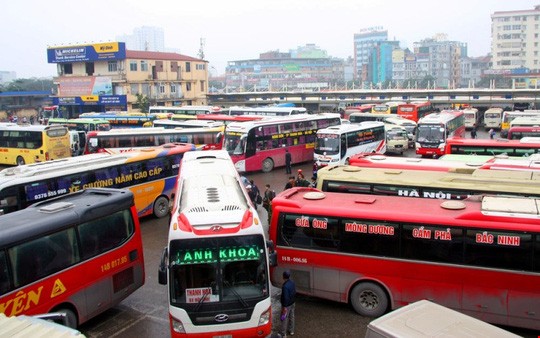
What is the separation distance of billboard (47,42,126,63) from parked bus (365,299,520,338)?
2319 inches

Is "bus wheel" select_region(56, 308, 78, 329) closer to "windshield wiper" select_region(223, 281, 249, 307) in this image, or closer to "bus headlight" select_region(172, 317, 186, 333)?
"bus headlight" select_region(172, 317, 186, 333)

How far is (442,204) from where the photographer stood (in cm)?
954

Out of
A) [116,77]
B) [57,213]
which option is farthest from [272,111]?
[57,213]

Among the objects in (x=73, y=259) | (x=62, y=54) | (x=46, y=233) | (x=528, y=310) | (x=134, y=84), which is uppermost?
(x=62, y=54)

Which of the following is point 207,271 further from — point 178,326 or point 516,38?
point 516,38

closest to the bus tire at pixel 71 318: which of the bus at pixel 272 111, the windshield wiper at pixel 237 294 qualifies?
the windshield wiper at pixel 237 294

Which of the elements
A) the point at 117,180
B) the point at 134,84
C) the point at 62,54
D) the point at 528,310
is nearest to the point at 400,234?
the point at 528,310

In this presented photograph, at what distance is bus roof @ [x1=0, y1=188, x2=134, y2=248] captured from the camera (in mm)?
8062

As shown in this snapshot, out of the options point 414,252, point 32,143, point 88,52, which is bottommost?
point 414,252

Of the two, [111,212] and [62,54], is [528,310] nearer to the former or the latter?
[111,212]

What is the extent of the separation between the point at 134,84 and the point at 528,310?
189 feet

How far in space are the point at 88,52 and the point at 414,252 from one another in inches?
2381

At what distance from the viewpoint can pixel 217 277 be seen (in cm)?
784

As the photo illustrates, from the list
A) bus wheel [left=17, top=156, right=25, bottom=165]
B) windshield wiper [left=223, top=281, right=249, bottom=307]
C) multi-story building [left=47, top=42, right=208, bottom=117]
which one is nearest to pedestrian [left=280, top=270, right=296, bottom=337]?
windshield wiper [left=223, top=281, right=249, bottom=307]
